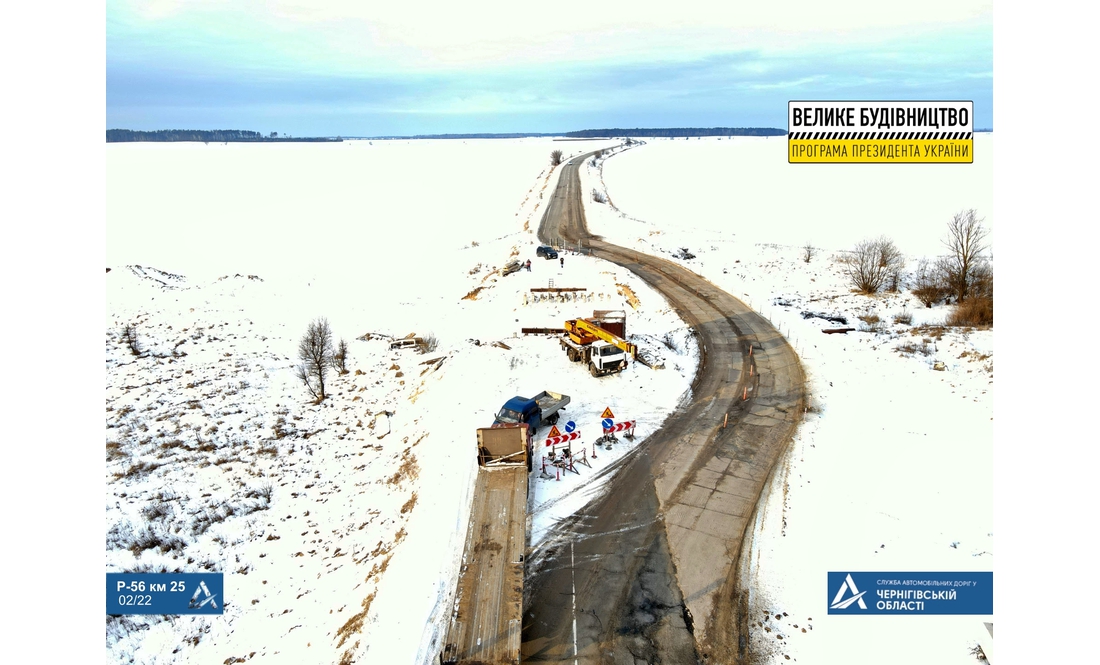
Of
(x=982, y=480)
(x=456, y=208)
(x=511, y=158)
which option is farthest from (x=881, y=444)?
(x=511, y=158)

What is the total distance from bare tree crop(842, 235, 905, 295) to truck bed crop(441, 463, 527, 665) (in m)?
36.0

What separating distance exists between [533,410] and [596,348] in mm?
6646

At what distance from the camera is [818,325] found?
114 feet

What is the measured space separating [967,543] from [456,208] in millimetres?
79669

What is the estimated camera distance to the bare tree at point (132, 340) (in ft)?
123

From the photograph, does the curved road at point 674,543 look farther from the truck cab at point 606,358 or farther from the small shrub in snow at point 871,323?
the small shrub in snow at point 871,323

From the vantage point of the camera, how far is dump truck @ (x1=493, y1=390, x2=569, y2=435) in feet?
Result: 67.1

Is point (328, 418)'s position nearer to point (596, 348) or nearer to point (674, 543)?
point (596, 348)

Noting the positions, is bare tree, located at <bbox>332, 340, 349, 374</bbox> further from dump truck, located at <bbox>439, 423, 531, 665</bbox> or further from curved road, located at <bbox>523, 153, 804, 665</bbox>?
curved road, located at <bbox>523, 153, 804, 665</bbox>

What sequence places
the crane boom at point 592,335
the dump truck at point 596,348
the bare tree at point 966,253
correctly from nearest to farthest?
1. the dump truck at point 596,348
2. the crane boom at point 592,335
3. the bare tree at point 966,253

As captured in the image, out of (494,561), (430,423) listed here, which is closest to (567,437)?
(430,423)

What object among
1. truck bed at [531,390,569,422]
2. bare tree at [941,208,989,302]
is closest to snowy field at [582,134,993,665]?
bare tree at [941,208,989,302]

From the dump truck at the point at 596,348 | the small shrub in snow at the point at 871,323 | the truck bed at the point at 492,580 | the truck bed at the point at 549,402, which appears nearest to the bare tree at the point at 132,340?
the dump truck at the point at 596,348

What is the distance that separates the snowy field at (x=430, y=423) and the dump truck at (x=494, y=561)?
2.69 feet
